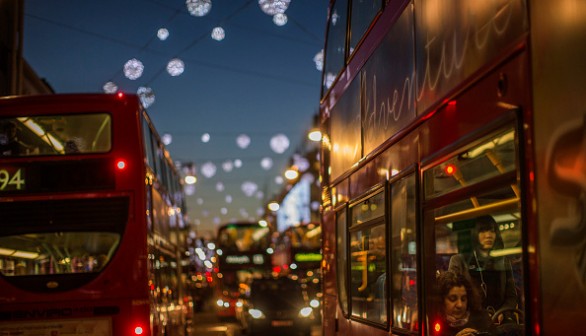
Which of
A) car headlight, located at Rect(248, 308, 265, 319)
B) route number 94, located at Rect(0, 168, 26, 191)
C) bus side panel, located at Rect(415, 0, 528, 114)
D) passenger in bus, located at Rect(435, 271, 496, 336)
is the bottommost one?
car headlight, located at Rect(248, 308, 265, 319)

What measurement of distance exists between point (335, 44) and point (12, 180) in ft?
14.2

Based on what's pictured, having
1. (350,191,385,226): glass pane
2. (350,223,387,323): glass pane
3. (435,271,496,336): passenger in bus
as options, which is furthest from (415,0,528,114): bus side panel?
(350,223,387,323): glass pane

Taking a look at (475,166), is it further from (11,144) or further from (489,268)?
(11,144)

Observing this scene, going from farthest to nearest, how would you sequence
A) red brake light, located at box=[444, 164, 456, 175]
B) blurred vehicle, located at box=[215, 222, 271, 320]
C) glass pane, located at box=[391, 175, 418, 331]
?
blurred vehicle, located at box=[215, 222, 271, 320], glass pane, located at box=[391, 175, 418, 331], red brake light, located at box=[444, 164, 456, 175]

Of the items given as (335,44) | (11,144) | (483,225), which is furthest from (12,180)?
(483,225)

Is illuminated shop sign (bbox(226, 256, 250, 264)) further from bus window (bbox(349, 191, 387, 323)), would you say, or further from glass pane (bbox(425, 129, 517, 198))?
glass pane (bbox(425, 129, 517, 198))

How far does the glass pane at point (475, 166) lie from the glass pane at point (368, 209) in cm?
153

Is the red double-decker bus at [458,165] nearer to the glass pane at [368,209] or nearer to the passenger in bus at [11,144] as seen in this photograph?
the glass pane at [368,209]

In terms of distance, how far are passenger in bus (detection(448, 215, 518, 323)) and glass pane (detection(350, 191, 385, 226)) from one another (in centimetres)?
118

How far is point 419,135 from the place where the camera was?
5742 millimetres

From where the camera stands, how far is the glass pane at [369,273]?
734 cm

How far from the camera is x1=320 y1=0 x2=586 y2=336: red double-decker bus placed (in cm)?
341

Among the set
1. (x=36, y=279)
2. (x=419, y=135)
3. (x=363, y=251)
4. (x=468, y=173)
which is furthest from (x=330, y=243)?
(x=468, y=173)

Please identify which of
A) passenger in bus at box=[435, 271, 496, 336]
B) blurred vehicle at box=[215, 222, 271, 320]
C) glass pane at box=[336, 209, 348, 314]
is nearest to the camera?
passenger in bus at box=[435, 271, 496, 336]
